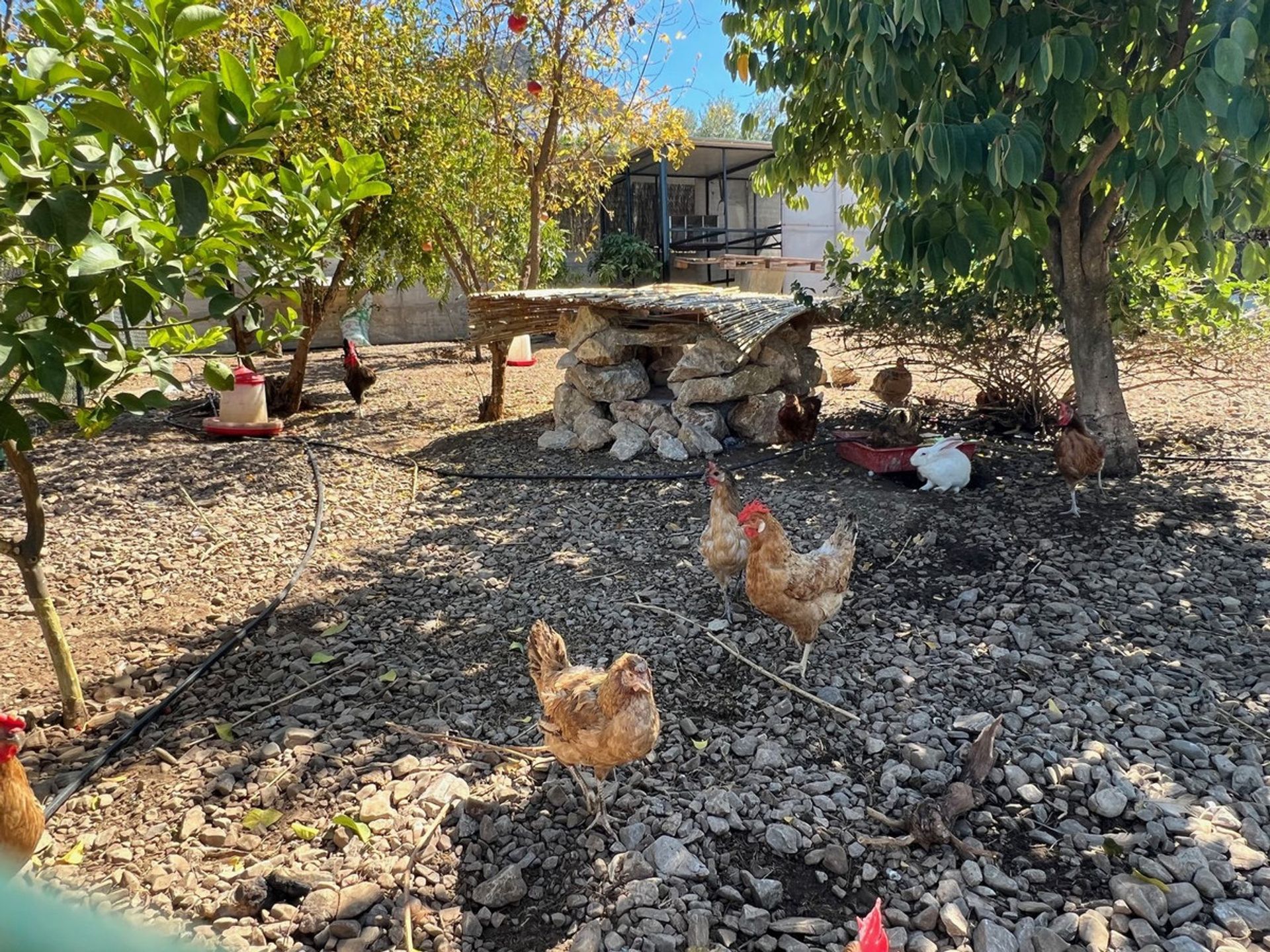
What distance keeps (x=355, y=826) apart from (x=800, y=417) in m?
5.14

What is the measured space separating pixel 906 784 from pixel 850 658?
2.88ft

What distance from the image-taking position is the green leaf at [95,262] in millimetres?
1334

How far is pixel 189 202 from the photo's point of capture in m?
1.43

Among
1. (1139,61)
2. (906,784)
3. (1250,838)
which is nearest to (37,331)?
(906,784)

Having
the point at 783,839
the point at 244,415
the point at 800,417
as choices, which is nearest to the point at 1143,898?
the point at 783,839

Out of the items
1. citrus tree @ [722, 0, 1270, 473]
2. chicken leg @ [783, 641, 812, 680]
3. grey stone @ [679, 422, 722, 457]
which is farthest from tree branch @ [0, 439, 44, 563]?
grey stone @ [679, 422, 722, 457]

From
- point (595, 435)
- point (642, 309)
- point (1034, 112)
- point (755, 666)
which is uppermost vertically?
point (1034, 112)

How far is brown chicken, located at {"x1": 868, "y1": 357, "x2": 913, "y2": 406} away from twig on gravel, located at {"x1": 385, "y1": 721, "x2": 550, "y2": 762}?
592cm

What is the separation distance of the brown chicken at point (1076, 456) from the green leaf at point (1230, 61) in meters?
2.49

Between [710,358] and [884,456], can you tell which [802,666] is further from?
[710,358]

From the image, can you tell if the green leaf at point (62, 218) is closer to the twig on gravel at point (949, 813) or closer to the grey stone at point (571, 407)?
the twig on gravel at point (949, 813)

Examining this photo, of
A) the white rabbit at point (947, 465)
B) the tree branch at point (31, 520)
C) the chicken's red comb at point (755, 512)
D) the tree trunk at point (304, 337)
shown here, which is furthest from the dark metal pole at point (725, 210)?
the tree branch at point (31, 520)

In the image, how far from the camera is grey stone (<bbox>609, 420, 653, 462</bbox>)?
7.00 meters

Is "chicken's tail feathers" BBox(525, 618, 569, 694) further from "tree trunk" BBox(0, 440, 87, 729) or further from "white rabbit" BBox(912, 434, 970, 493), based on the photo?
"white rabbit" BBox(912, 434, 970, 493)
